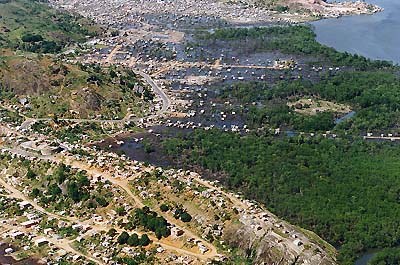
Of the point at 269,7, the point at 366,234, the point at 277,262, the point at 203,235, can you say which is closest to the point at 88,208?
the point at 203,235

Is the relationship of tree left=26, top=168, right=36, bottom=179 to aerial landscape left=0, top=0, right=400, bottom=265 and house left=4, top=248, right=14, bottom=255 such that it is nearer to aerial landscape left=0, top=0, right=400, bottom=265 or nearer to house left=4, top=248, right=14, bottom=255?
aerial landscape left=0, top=0, right=400, bottom=265

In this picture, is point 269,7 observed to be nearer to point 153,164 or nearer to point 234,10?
point 234,10

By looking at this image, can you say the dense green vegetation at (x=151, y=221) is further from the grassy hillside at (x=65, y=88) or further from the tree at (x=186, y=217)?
the grassy hillside at (x=65, y=88)

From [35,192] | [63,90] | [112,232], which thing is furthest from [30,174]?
[63,90]

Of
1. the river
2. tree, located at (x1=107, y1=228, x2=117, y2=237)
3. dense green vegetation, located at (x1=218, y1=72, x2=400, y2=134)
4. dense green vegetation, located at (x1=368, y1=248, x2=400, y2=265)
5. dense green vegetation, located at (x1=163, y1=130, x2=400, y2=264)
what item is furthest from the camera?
the river

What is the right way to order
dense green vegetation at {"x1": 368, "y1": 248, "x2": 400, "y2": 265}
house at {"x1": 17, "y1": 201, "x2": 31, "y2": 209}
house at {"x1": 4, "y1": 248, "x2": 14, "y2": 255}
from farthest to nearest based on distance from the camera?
house at {"x1": 17, "y1": 201, "x2": 31, "y2": 209} → house at {"x1": 4, "y1": 248, "x2": 14, "y2": 255} → dense green vegetation at {"x1": 368, "y1": 248, "x2": 400, "y2": 265}

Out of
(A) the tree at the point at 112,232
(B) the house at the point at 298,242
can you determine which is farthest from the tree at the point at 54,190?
(B) the house at the point at 298,242

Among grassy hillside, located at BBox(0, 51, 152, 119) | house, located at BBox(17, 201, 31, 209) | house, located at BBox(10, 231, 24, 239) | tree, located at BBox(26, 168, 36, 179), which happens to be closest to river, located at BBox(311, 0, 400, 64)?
grassy hillside, located at BBox(0, 51, 152, 119)
